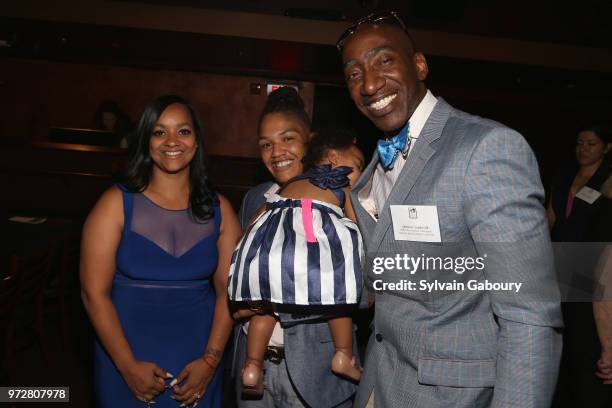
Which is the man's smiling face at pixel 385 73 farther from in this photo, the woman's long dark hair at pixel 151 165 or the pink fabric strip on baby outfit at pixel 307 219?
the woman's long dark hair at pixel 151 165

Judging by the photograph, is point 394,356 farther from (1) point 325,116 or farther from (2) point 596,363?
(1) point 325,116

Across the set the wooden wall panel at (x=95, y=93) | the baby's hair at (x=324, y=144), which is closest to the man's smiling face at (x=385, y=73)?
the baby's hair at (x=324, y=144)

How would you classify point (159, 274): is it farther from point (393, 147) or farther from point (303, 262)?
point (393, 147)

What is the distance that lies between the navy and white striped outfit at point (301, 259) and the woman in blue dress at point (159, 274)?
0.36 meters

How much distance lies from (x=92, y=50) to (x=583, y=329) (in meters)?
9.22

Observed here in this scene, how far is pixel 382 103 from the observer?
1292 mm

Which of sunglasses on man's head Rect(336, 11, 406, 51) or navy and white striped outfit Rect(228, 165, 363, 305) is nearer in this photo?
sunglasses on man's head Rect(336, 11, 406, 51)

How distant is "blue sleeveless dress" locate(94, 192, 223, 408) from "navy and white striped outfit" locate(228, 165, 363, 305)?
34 centimetres

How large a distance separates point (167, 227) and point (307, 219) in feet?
2.12

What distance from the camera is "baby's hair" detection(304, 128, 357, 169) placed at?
1.94m

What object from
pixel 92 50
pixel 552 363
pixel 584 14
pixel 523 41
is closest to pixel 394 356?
pixel 552 363

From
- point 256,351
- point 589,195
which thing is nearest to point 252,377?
point 256,351

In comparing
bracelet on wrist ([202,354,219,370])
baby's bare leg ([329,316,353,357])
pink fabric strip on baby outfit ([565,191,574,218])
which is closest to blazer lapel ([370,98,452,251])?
baby's bare leg ([329,316,353,357])

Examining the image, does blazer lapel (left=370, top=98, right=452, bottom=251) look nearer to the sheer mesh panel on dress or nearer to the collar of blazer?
the collar of blazer
